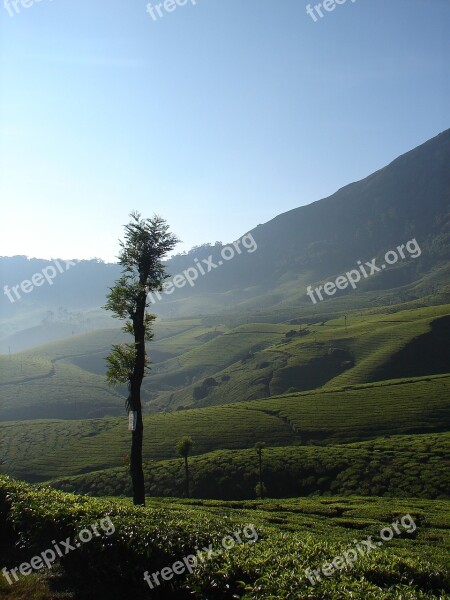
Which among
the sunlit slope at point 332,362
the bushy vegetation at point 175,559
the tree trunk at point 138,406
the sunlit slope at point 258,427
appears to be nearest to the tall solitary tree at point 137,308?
the tree trunk at point 138,406

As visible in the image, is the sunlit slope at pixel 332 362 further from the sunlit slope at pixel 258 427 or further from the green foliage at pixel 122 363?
the green foliage at pixel 122 363

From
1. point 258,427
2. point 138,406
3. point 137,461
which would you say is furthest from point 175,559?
point 258,427

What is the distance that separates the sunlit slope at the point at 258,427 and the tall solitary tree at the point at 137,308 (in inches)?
3077

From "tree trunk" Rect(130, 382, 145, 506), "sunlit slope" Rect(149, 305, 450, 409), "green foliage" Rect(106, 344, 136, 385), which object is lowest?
"sunlit slope" Rect(149, 305, 450, 409)

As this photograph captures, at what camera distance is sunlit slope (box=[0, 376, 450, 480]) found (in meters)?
99.1

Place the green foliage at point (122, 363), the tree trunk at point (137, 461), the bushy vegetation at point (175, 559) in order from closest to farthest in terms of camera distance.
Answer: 1. the bushy vegetation at point (175, 559)
2. the tree trunk at point (137, 461)
3. the green foliage at point (122, 363)

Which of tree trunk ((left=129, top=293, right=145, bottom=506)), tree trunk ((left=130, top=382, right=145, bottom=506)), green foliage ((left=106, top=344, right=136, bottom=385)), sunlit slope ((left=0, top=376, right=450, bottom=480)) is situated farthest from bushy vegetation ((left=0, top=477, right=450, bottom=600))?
sunlit slope ((left=0, top=376, right=450, bottom=480))

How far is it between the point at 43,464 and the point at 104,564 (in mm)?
112508

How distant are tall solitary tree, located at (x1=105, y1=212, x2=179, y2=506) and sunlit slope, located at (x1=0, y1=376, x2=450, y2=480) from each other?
78144 millimetres

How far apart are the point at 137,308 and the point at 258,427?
3454 inches

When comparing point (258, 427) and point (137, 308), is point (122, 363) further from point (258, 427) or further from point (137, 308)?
point (258, 427)

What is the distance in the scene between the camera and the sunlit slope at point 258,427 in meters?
99.1

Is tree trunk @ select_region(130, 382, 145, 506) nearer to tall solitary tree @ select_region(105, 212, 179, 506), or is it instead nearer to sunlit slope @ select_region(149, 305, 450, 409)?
tall solitary tree @ select_region(105, 212, 179, 506)

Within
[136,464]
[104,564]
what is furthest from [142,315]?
[104,564]
